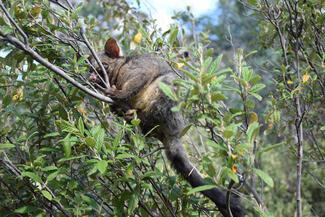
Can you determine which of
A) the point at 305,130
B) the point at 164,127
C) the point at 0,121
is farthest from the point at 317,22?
the point at 0,121

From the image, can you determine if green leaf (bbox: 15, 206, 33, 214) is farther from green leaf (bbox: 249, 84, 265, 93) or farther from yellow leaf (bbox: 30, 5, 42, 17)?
green leaf (bbox: 249, 84, 265, 93)

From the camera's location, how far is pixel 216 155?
2463mm

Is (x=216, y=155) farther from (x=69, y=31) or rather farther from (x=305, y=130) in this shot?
(x=305, y=130)

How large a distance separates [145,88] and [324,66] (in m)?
1.63

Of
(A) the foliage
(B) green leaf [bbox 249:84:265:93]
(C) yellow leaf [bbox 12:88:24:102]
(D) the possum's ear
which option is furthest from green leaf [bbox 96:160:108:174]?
(D) the possum's ear

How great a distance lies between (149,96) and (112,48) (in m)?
0.80

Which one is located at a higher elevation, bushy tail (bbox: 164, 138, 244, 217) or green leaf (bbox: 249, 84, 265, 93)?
green leaf (bbox: 249, 84, 265, 93)

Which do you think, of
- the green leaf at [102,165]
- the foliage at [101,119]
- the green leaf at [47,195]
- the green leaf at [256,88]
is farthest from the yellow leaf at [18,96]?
the green leaf at [256,88]

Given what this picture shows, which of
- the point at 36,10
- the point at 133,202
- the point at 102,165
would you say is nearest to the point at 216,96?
the point at 102,165

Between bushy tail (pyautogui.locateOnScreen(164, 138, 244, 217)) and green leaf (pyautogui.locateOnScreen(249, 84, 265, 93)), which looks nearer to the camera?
green leaf (pyautogui.locateOnScreen(249, 84, 265, 93))

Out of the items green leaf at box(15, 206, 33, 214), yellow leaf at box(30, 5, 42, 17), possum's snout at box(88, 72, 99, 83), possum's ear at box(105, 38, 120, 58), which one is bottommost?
green leaf at box(15, 206, 33, 214)

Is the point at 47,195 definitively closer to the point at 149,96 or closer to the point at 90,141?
the point at 90,141

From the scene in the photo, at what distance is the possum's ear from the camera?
5066 millimetres

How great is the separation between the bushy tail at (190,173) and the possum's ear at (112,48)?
4.23 ft
